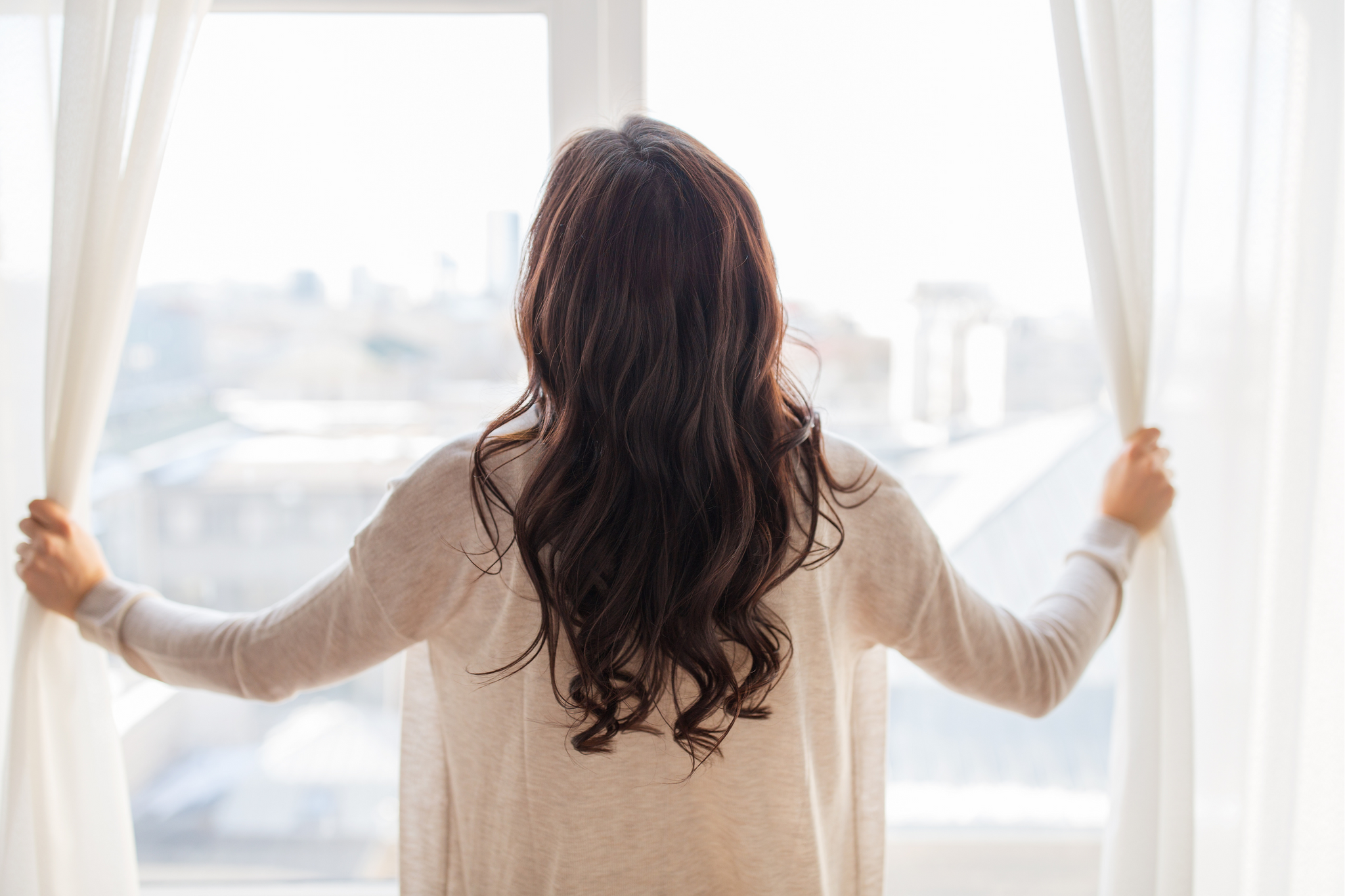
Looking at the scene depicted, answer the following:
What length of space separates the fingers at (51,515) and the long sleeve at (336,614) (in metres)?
0.09

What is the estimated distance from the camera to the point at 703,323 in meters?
0.75

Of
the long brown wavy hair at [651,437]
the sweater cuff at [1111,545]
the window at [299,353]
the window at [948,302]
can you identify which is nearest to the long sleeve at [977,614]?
the sweater cuff at [1111,545]

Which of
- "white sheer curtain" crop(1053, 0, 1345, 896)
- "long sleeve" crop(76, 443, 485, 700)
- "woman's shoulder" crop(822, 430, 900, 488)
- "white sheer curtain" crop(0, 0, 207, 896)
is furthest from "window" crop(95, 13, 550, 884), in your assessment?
"white sheer curtain" crop(1053, 0, 1345, 896)

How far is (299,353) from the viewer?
4.09 ft

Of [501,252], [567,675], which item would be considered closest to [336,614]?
[567,675]

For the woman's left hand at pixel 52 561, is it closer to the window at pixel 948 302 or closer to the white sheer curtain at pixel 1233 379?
the window at pixel 948 302

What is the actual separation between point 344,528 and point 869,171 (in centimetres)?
102

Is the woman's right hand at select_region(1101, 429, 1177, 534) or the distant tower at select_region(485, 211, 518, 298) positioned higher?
the distant tower at select_region(485, 211, 518, 298)

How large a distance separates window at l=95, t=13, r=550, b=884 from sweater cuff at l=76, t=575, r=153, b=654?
0.30 meters

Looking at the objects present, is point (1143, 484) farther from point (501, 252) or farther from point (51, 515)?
point (51, 515)

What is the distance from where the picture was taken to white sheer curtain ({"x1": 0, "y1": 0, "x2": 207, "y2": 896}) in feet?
3.15

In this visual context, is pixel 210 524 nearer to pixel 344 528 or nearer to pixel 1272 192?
pixel 344 528

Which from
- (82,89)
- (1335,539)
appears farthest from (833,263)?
(82,89)

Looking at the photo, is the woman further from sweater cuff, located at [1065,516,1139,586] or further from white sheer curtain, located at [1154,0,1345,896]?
white sheer curtain, located at [1154,0,1345,896]
